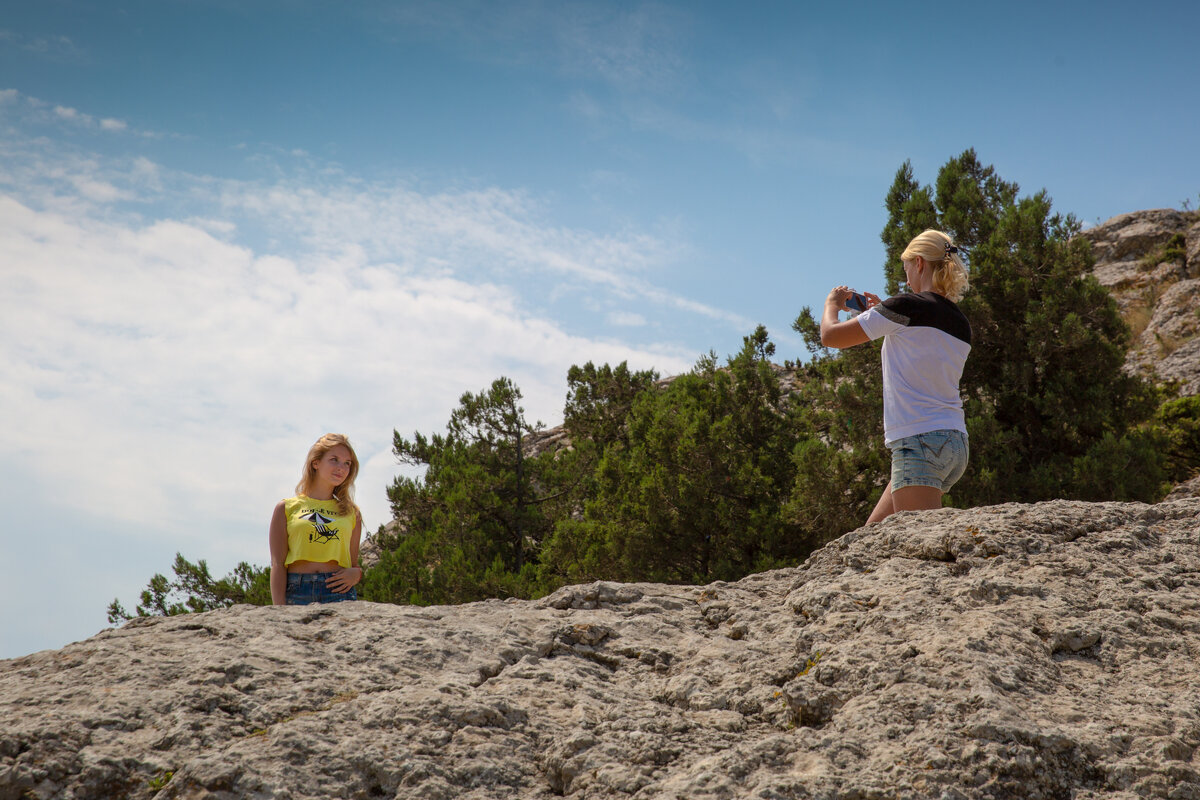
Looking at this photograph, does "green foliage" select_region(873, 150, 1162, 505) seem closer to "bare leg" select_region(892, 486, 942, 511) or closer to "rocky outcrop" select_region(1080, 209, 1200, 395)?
"rocky outcrop" select_region(1080, 209, 1200, 395)

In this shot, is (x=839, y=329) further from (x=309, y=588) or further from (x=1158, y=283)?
(x=1158, y=283)

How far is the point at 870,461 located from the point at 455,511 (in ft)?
21.9

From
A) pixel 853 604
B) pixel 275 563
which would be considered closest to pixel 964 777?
pixel 853 604

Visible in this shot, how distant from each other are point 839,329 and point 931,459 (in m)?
0.75

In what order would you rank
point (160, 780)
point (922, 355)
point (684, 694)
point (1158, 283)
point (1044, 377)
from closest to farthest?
point (160, 780) → point (684, 694) → point (922, 355) → point (1044, 377) → point (1158, 283)

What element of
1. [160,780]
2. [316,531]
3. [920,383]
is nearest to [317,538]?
[316,531]

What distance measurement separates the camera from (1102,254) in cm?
2302

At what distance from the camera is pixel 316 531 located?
3.86 m

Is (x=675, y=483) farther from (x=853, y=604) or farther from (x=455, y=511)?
(x=853, y=604)

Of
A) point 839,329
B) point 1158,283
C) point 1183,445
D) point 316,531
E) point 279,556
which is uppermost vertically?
point 1158,283

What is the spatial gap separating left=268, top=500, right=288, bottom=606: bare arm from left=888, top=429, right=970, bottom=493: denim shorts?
2.94 meters

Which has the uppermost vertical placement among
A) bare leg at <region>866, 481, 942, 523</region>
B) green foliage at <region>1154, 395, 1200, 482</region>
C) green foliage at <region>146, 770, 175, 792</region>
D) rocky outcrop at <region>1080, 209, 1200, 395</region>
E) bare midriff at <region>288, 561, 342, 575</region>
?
rocky outcrop at <region>1080, 209, 1200, 395</region>

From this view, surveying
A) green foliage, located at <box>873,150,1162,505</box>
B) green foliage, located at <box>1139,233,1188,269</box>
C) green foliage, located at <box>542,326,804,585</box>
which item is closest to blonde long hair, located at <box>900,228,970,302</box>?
green foliage, located at <box>873,150,1162,505</box>

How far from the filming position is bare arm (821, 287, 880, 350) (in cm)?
391
